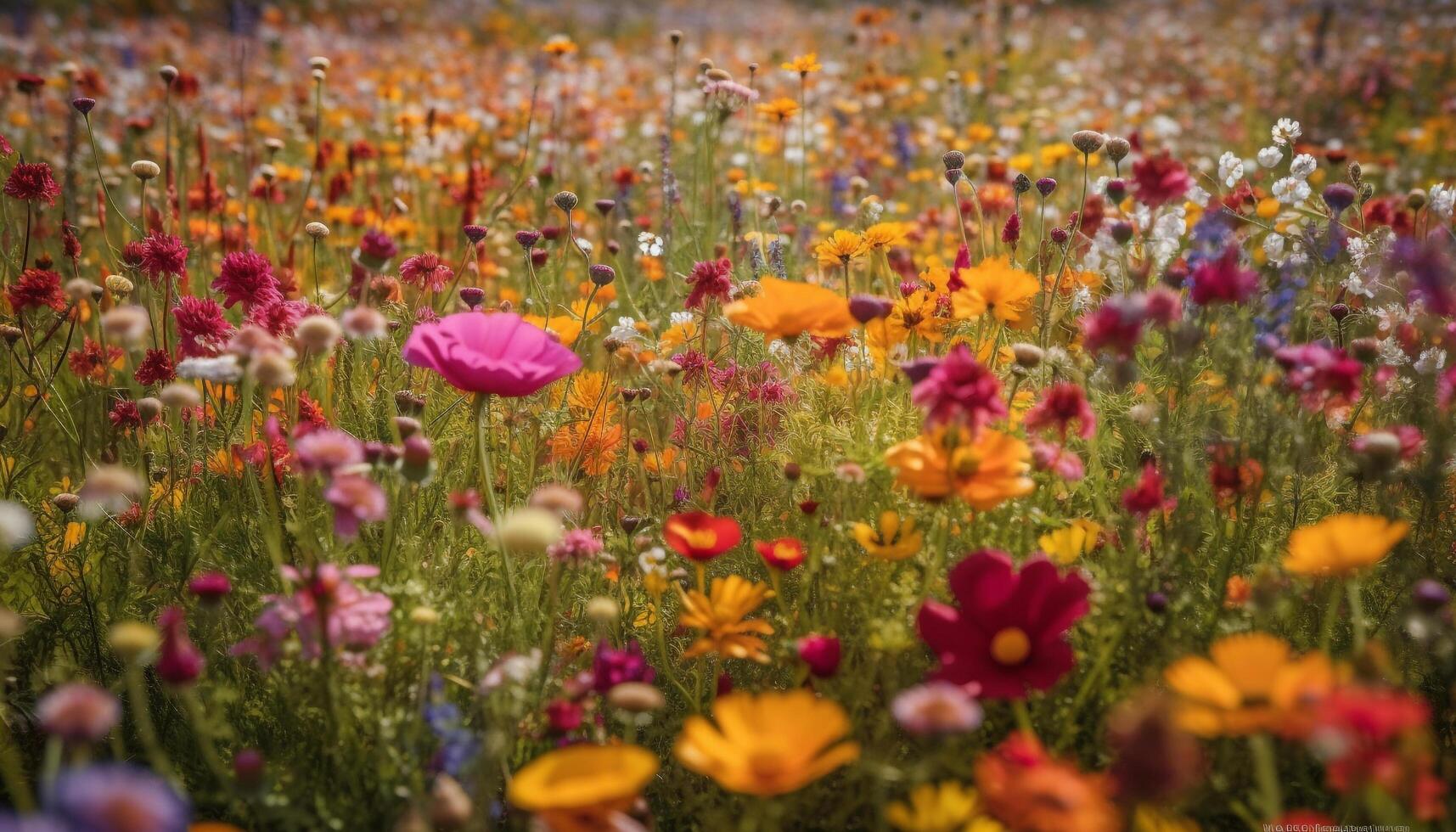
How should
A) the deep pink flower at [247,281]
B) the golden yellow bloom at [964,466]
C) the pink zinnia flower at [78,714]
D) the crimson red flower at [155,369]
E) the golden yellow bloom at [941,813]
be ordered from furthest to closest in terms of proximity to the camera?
the crimson red flower at [155,369]
the deep pink flower at [247,281]
the golden yellow bloom at [964,466]
the golden yellow bloom at [941,813]
the pink zinnia flower at [78,714]

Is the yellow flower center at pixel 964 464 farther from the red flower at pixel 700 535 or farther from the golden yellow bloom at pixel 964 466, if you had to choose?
the red flower at pixel 700 535

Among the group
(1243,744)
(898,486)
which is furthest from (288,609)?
(1243,744)

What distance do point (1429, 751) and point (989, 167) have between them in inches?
92.5

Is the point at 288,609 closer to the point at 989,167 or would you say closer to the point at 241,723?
the point at 241,723

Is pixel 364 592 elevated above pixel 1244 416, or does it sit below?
below

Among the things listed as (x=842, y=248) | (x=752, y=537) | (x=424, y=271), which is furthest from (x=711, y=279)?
(x=424, y=271)

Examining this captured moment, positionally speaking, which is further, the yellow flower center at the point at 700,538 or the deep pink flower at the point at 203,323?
the deep pink flower at the point at 203,323

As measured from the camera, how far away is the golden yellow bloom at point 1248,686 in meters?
0.77

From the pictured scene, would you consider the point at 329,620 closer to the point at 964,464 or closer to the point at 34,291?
the point at 964,464

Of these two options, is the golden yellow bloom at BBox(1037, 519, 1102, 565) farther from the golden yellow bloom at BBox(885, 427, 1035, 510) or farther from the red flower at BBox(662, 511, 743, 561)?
the red flower at BBox(662, 511, 743, 561)

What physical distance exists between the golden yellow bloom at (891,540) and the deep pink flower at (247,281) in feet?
3.00

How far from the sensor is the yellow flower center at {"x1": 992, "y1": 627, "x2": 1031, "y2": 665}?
1.06 meters

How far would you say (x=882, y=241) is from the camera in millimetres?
1741

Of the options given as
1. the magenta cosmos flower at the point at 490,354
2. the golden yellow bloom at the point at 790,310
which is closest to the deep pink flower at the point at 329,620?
the magenta cosmos flower at the point at 490,354
